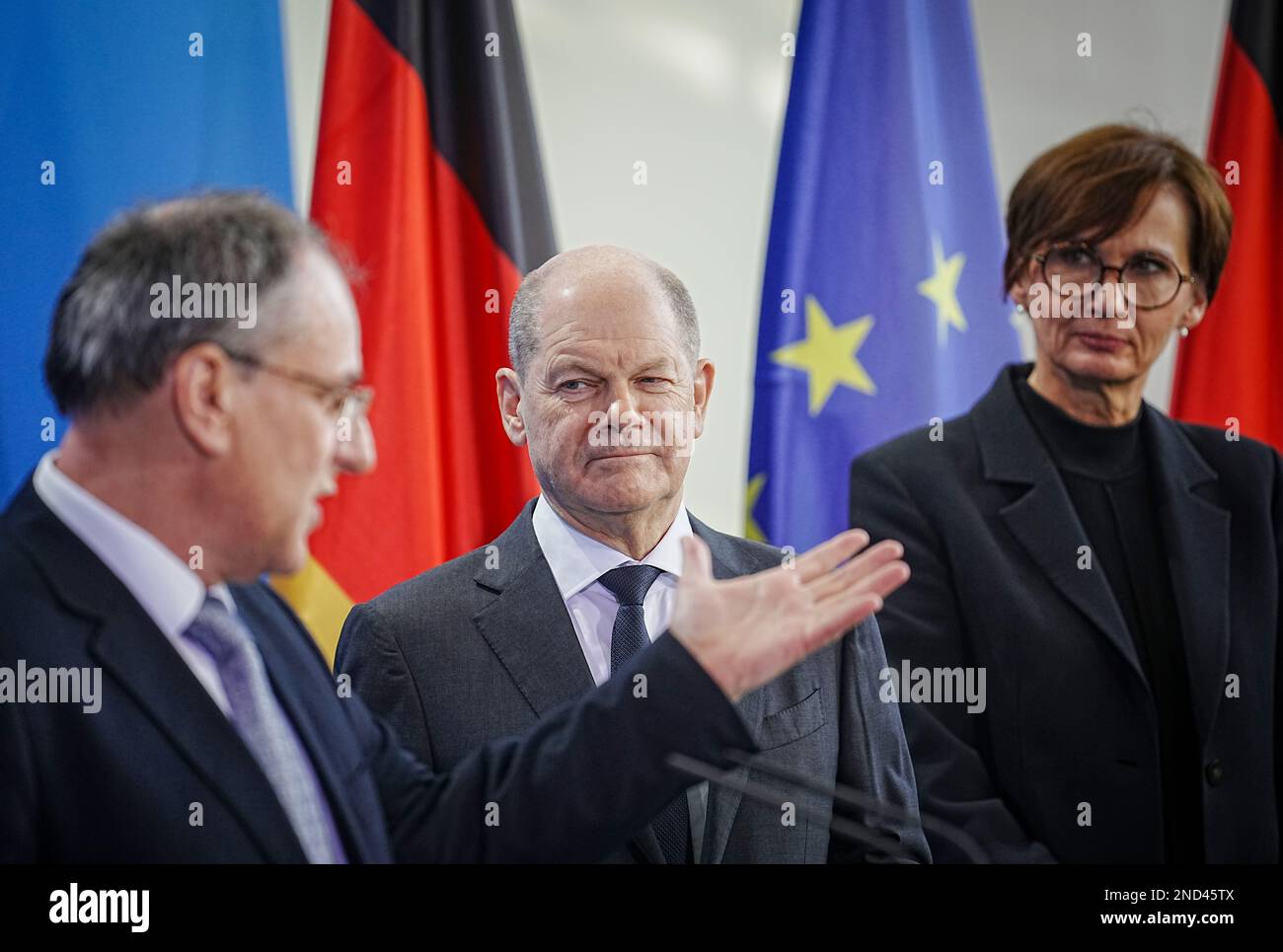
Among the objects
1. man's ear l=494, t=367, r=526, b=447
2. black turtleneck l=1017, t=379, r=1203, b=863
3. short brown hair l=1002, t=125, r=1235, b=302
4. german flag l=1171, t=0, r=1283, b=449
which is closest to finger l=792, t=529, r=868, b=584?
man's ear l=494, t=367, r=526, b=447

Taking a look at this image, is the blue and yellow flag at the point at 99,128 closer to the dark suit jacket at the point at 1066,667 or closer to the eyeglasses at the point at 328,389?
the eyeglasses at the point at 328,389

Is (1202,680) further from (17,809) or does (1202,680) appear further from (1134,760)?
(17,809)

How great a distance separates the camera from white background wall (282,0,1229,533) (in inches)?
116

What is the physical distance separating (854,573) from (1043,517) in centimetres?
79

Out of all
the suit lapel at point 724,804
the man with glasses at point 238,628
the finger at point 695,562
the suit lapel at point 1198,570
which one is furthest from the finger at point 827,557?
the suit lapel at point 1198,570

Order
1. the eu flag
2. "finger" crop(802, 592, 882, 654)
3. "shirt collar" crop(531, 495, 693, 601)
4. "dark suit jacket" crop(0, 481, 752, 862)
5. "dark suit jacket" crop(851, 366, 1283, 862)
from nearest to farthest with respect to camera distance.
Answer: "dark suit jacket" crop(0, 481, 752, 862) < "finger" crop(802, 592, 882, 654) < "shirt collar" crop(531, 495, 693, 601) < "dark suit jacket" crop(851, 366, 1283, 862) < the eu flag

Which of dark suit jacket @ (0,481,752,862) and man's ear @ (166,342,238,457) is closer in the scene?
dark suit jacket @ (0,481,752,862)

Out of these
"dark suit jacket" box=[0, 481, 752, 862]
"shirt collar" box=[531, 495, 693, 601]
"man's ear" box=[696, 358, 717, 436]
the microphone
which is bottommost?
the microphone

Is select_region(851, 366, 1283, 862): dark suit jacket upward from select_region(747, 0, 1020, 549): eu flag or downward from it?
downward

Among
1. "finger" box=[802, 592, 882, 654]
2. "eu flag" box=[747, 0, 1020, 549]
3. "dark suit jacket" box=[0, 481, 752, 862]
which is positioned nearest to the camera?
"dark suit jacket" box=[0, 481, 752, 862]

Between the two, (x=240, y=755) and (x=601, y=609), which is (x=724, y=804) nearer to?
(x=601, y=609)

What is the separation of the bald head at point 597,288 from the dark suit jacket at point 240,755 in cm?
64

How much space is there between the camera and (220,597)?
1.94 metres

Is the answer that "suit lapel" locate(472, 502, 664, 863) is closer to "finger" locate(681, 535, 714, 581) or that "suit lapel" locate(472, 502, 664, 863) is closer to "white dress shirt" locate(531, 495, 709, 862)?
"white dress shirt" locate(531, 495, 709, 862)
